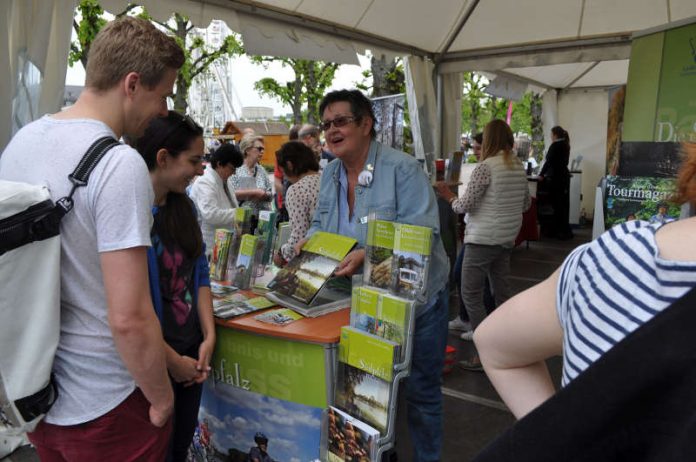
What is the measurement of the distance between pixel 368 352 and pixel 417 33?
4852mm

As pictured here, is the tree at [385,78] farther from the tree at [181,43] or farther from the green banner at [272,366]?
the green banner at [272,366]

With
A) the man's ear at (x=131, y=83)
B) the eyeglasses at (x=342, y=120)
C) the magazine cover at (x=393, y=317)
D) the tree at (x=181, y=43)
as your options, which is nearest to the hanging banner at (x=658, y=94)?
the eyeglasses at (x=342, y=120)

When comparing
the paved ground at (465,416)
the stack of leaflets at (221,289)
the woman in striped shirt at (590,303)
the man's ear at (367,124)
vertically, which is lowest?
the paved ground at (465,416)

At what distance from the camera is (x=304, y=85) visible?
1995 cm

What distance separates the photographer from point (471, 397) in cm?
328

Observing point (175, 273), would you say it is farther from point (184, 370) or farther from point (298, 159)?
point (298, 159)

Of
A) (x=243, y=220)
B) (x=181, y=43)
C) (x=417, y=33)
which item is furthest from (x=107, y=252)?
(x=181, y=43)

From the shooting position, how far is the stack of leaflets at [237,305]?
6.88 ft

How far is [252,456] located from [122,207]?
56.7 inches

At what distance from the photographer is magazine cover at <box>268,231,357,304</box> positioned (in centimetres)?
197

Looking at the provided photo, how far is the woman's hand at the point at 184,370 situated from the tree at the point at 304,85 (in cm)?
Answer: 1811

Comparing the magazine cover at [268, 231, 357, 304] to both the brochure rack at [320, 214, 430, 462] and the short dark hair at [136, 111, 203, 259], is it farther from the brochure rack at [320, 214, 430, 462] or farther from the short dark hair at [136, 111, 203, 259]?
the short dark hair at [136, 111, 203, 259]

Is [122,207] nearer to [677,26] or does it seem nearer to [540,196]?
[677,26]

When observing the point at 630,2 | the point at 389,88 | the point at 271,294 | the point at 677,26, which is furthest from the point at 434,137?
the point at 271,294
